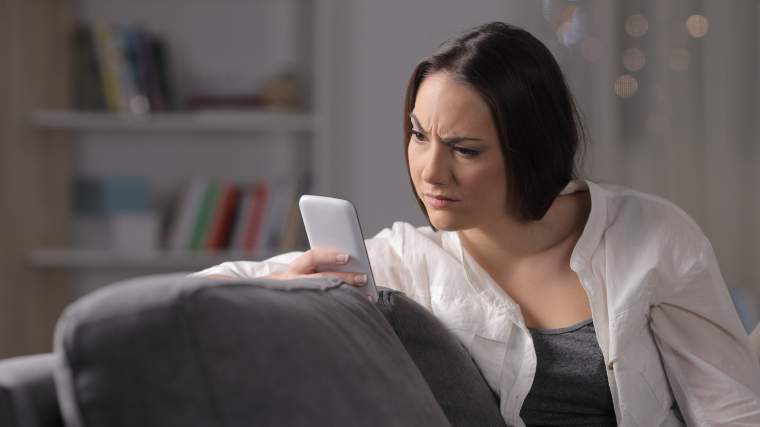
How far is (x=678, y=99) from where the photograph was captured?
11.0 ft

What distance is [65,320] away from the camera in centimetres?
84

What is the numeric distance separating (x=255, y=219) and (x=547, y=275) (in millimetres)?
1834

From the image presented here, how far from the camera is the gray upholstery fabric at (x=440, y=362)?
129 centimetres

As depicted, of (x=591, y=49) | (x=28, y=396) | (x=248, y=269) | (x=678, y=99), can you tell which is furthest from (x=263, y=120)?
(x=28, y=396)

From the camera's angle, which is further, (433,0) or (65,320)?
(433,0)

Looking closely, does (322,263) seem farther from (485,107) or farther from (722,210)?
(722,210)

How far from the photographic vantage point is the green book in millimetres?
3354

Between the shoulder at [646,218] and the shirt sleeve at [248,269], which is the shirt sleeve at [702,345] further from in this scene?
the shirt sleeve at [248,269]

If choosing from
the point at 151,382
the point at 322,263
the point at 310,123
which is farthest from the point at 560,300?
the point at 310,123

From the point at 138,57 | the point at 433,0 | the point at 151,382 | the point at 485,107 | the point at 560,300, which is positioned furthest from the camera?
the point at 433,0

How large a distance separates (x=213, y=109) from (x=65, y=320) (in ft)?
8.67

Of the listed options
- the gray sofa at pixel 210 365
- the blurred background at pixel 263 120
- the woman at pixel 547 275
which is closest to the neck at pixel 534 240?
the woman at pixel 547 275

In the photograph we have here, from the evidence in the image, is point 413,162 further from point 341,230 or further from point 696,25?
point 696,25

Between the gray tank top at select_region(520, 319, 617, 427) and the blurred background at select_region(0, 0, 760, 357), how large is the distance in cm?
174
